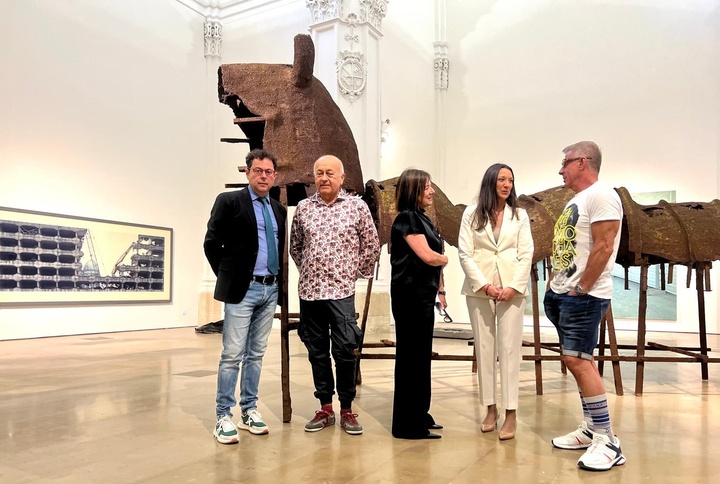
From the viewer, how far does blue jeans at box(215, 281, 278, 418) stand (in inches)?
141

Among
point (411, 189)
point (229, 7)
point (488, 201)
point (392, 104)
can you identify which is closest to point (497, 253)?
point (488, 201)

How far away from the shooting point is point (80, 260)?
35.0 ft

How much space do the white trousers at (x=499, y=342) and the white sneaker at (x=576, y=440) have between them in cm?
32

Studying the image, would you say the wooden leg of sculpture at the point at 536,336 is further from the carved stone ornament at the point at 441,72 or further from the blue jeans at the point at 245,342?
the carved stone ornament at the point at 441,72

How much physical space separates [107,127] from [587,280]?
34.7 ft

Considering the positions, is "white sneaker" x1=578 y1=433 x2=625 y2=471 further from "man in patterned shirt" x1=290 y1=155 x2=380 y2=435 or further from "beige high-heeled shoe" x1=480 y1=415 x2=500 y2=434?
"man in patterned shirt" x1=290 y1=155 x2=380 y2=435

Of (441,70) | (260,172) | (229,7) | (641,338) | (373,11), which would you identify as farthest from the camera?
(441,70)

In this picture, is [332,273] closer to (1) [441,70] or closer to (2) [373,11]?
(2) [373,11]

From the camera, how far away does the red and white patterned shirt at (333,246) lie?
3.67 metres

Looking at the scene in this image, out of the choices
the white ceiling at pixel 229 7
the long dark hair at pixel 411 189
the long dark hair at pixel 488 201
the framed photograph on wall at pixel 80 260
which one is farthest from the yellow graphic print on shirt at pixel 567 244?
the white ceiling at pixel 229 7

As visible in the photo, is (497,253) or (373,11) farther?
(373,11)

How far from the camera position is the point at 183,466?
3070 mm

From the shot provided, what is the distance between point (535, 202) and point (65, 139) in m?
8.72

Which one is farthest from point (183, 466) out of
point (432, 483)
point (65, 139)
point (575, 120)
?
point (575, 120)
